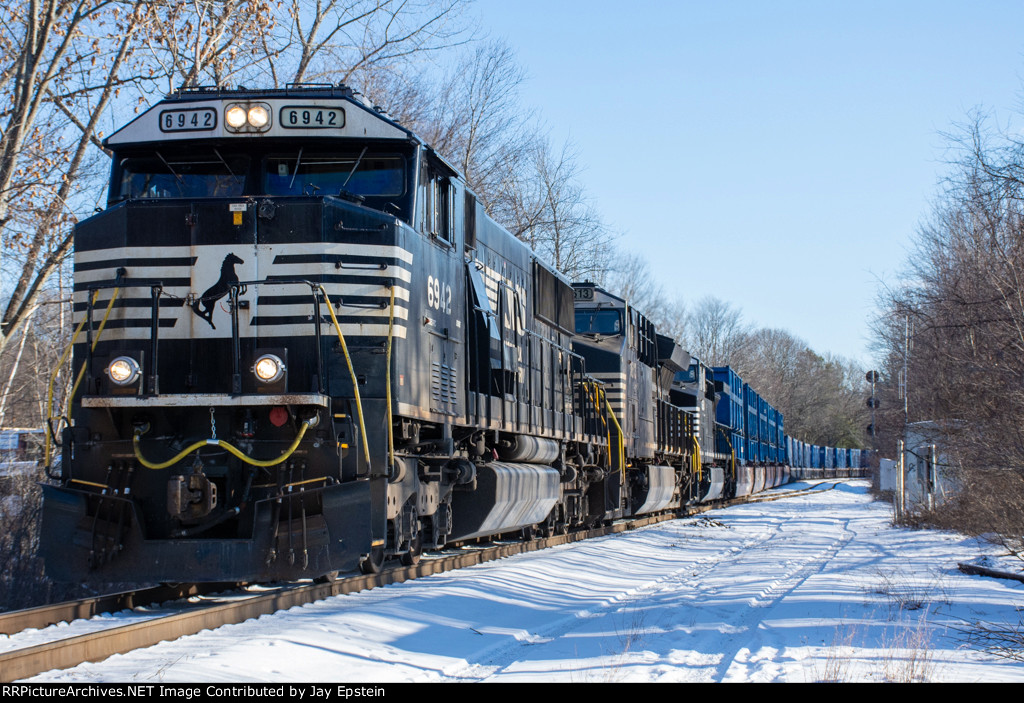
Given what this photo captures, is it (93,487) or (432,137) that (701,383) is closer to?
(432,137)

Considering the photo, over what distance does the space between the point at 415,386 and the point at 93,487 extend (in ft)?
8.60

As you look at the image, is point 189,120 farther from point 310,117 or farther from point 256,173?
point 310,117

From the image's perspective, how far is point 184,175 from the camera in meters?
→ 8.32

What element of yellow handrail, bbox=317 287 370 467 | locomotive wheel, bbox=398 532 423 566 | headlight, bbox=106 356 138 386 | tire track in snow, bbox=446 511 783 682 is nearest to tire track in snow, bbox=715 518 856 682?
tire track in snow, bbox=446 511 783 682

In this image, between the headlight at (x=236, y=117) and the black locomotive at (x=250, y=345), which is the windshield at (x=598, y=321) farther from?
the headlight at (x=236, y=117)

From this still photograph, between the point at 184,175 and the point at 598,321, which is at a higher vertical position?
the point at 184,175

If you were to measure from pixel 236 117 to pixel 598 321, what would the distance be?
1090 centimetres

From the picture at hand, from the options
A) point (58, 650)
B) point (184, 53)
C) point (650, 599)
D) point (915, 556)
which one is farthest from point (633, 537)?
point (58, 650)

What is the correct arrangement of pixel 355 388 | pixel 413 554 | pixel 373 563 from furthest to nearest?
pixel 413 554, pixel 373 563, pixel 355 388

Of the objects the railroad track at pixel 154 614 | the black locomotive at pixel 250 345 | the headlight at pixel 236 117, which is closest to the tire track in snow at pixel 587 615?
the black locomotive at pixel 250 345

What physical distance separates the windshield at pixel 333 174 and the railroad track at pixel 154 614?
10.6ft

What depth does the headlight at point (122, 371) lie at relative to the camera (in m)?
7.44

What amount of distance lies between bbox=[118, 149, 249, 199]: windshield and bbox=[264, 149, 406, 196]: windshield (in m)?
0.28

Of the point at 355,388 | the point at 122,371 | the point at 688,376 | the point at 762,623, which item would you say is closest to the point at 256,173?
the point at 122,371
